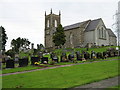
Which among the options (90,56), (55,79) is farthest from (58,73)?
(90,56)

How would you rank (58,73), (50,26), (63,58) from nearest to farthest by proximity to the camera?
1. (58,73)
2. (63,58)
3. (50,26)

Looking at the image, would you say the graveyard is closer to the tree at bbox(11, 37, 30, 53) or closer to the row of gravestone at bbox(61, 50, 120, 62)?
the row of gravestone at bbox(61, 50, 120, 62)

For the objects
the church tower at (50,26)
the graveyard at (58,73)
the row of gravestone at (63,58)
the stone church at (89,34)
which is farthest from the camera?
the church tower at (50,26)

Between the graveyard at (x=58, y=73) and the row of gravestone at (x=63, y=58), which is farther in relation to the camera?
the row of gravestone at (x=63, y=58)

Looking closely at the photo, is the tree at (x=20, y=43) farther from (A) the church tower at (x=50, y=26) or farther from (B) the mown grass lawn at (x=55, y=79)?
(B) the mown grass lawn at (x=55, y=79)

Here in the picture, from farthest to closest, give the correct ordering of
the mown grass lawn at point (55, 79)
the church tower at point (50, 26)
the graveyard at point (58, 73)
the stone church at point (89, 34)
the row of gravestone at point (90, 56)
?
the church tower at point (50, 26) → the stone church at point (89, 34) → the row of gravestone at point (90, 56) → the graveyard at point (58, 73) → the mown grass lawn at point (55, 79)

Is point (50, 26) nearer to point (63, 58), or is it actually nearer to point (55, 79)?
point (63, 58)

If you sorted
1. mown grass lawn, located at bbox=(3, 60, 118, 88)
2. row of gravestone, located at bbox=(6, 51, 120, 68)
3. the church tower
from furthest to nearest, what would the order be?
the church tower → row of gravestone, located at bbox=(6, 51, 120, 68) → mown grass lawn, located at bbox=(3, 60, 118, 88)

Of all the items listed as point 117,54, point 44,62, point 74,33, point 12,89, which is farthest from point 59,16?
point 12,89

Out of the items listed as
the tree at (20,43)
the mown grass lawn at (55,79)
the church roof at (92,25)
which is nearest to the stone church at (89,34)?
the church roof at (92,25)

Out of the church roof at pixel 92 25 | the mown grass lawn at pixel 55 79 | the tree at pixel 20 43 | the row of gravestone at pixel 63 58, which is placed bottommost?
the mown grass lawn at pixel 55 79

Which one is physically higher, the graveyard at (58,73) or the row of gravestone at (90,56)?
the row of gravestone at (90,56)

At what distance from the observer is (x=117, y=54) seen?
24.7m

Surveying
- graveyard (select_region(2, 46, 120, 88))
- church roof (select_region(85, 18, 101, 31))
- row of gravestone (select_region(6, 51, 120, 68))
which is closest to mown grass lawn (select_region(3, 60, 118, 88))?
graveyard (select_region(2, 46, 120, 88))
